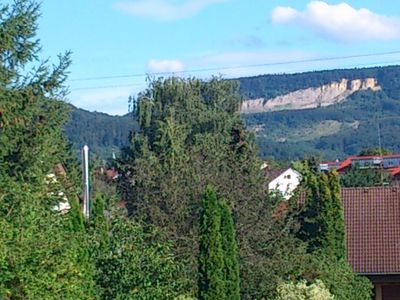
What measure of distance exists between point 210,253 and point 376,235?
12.4 m

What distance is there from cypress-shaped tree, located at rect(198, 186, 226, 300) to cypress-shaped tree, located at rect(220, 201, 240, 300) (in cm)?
19

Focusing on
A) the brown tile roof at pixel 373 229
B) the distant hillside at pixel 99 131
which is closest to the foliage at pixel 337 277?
the brown tile roof at pixel 373 229

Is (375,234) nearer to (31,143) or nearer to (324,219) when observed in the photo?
(324,219)

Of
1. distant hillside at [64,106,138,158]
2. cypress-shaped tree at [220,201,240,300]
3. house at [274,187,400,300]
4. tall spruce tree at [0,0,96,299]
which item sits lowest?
distant hillside at [64,106,138,158]

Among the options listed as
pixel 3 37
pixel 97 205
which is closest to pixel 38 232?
pixel 97 205

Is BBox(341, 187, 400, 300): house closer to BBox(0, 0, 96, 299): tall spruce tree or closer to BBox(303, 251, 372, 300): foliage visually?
BBox(303, 251, 372, 300): foliage

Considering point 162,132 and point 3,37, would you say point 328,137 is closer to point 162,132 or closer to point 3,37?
point 162,132

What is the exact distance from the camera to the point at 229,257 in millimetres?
21797

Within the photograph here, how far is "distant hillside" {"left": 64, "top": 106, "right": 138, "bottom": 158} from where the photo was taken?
130 metres

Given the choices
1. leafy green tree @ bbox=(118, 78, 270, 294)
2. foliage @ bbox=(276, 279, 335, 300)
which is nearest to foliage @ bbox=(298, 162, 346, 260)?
leafy green tree @ bbox=(118, 78, 270, 294)

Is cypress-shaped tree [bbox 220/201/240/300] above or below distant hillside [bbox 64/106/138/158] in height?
above

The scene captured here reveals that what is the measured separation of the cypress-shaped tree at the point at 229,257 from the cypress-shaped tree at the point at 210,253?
19cm

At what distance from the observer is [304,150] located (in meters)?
182

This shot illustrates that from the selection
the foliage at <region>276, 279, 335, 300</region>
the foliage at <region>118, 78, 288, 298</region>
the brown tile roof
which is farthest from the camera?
the brown tile roof
